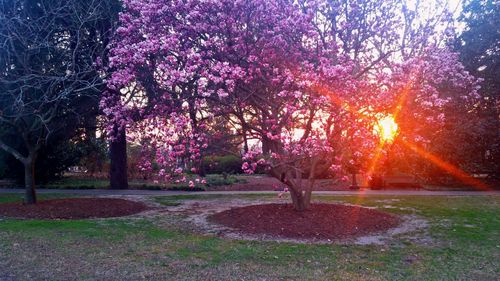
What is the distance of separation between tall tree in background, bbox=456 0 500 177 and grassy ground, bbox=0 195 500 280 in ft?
33.6

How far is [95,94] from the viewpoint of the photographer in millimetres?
12656

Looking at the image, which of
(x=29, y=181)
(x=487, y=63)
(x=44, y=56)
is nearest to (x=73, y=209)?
(x=29, y=181)

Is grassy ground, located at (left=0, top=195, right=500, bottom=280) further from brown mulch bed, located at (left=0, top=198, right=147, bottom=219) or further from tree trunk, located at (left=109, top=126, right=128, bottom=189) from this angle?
tree trunk, located at (left=109, top=126, right=128, bottom=189)

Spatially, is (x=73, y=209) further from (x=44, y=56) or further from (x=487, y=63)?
(x=487, y=63)

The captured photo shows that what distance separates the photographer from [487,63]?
19016mm

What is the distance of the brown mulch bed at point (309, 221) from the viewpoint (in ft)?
29.2

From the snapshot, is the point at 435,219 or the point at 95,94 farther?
the point at 95,94

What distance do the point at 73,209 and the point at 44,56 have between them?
4.33m

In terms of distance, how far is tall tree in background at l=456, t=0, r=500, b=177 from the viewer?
18766mm

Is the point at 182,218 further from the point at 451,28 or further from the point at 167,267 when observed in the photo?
the point at 451,28

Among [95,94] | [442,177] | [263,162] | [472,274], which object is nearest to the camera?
[472,274]

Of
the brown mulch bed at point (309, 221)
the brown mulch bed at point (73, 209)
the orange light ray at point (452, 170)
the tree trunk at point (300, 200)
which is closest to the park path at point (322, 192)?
the orange light ray at point (452, 170)

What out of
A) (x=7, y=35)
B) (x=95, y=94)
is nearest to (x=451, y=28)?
(x=95, y=94)

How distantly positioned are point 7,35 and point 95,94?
8.37 feet
